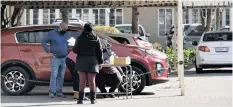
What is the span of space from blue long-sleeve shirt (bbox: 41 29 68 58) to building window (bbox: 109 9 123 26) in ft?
78.7

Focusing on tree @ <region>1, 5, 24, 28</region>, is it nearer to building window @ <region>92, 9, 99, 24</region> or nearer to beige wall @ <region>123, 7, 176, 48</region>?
building window @ <region>92, 9, 99, 24</region>

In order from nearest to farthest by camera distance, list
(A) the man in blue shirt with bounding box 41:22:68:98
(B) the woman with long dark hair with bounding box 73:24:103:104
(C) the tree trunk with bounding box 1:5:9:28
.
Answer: (B) the woman with long dark hair with bounding box 73:24:103:104, (A) the man in blue shirt with bounding box 41:22:68:98, (C) the tree trunk with bounding box 1:5:9:28

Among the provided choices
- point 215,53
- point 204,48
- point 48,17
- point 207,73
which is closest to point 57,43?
point 204,48

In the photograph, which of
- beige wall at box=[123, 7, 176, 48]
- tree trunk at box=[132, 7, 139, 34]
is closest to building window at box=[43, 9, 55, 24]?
beige wall at box=[123, 7, 176, 48]

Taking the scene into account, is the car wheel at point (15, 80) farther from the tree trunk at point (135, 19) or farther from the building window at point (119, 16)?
the building window at point (119, 16)

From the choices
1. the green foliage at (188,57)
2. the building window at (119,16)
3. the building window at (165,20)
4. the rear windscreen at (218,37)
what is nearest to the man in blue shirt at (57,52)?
the rear windscreen at (218,37)

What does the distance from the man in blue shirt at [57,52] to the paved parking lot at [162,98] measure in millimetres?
429

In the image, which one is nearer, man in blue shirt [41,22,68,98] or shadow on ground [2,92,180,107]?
shadow on ground [2,92,180,107]

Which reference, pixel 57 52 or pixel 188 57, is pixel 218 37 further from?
pixel 57 52

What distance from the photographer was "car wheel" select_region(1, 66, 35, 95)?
44.3ft

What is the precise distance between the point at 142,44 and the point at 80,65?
2835mm

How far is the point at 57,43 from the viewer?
42.5 feet

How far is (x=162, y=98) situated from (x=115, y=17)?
24417 millimetres

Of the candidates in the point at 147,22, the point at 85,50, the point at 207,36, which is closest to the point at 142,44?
the point at 85,50
